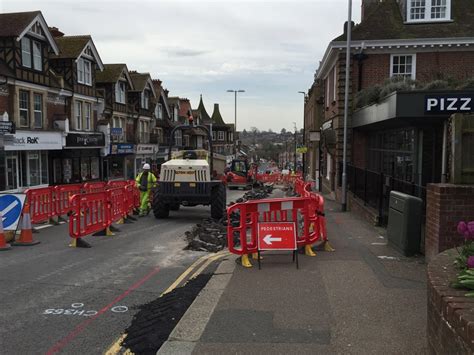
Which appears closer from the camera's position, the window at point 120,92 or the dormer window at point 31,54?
the dormer window at point 31,54

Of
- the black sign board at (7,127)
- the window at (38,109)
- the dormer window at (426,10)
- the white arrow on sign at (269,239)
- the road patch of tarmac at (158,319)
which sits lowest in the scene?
the road patch of tarmac at (158,319)

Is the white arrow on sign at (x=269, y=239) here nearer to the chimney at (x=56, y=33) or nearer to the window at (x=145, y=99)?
the chimney at (x=56, y=33)

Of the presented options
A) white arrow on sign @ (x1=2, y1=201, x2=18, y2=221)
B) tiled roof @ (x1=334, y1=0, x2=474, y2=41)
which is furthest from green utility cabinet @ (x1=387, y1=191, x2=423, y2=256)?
tiled roof @ (x1=334, y1=0, x2=474, y2=41)

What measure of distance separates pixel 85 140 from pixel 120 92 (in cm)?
1034

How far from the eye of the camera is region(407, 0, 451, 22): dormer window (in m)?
20.8

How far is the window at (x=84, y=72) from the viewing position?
33.0 metres

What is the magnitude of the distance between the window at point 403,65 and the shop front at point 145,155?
28.1 metres

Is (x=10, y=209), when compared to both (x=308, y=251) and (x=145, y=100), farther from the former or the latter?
(x=145, y=100)

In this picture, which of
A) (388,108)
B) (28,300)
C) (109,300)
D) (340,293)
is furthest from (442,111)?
(28,300)

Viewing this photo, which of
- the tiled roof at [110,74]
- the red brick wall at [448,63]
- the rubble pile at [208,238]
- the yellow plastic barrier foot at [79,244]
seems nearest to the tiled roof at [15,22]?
the tiled roof at [110,74]

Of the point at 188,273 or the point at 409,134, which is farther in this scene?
the point at 409,134

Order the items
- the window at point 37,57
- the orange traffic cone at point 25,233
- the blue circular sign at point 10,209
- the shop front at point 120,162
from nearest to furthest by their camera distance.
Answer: the orange traffic cone at point 25,233 < the blue circular sign at point 10,209 < the window at point 37,57 < the shop front at point 120,162

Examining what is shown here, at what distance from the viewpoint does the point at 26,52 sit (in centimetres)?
2659

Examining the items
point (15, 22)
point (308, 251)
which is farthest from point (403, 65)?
point (15, 22)
